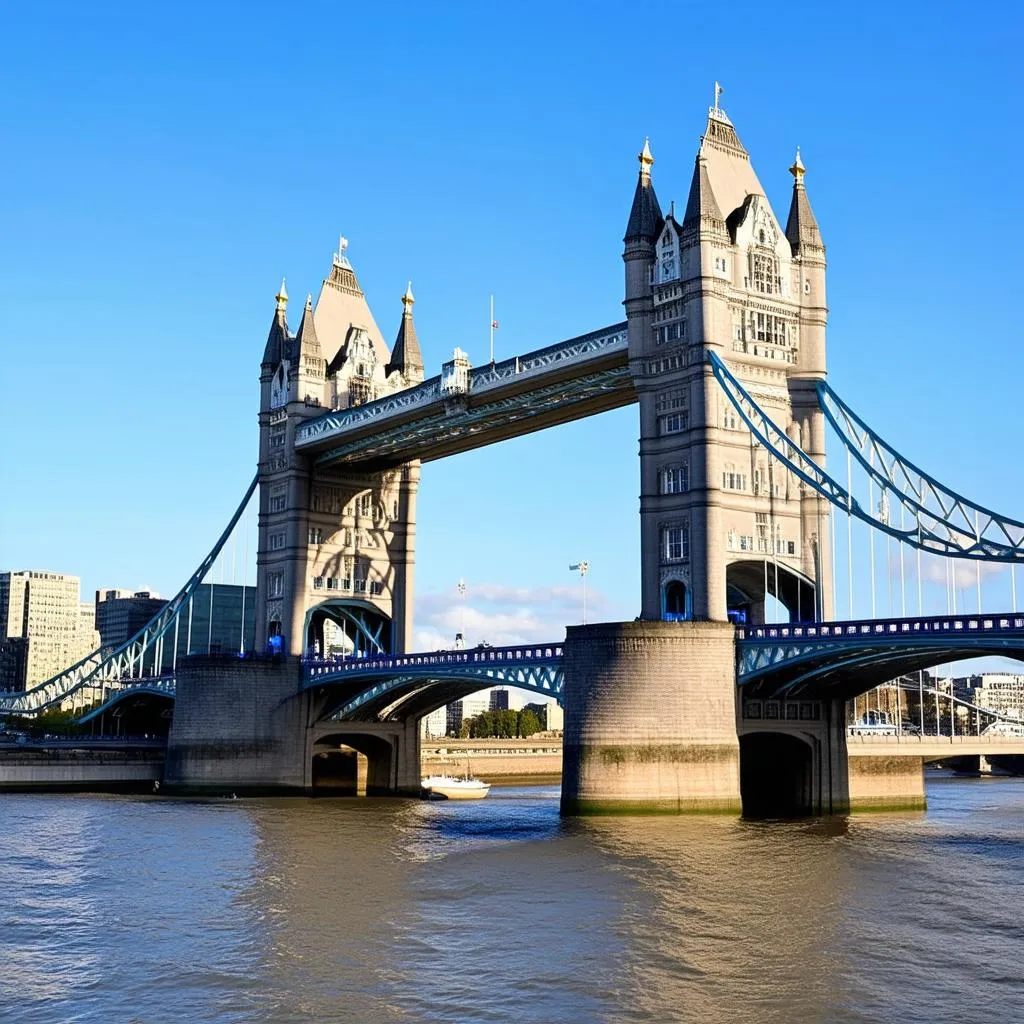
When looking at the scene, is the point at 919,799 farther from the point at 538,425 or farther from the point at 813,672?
the point at 538,425

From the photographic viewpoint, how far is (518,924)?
34531 mm

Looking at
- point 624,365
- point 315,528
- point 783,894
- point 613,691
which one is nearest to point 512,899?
point 783,894

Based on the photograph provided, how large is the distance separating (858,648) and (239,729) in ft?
141

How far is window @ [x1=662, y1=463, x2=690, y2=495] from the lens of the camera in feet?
225

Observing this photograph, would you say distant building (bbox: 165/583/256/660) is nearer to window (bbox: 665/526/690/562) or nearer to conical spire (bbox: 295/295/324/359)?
conical spire (bbox: 295/295/324/359)

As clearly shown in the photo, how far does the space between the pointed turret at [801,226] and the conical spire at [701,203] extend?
5.02 metres

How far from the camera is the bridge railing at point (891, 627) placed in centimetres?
5403

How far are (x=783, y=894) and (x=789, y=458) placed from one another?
3316 centimetres

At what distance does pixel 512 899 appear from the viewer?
38.7 m

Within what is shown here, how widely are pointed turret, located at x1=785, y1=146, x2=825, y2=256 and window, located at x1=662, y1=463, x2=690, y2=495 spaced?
42.6 feet

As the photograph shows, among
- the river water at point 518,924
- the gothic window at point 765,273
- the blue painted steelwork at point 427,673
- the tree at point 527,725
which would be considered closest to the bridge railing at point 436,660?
the blue painted steelwork at point 427,673

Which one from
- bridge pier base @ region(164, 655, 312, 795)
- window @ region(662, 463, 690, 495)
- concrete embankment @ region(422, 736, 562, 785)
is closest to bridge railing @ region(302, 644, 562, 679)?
bridge pier base @ region(164, 655, 312, 795)

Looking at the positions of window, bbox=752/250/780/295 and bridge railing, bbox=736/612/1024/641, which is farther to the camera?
window, bbox=752/250/780/295

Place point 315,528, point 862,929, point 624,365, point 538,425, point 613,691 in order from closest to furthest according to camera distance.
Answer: point 862,929, point 613,691, point 624,365, point 538,425, point 315,528
